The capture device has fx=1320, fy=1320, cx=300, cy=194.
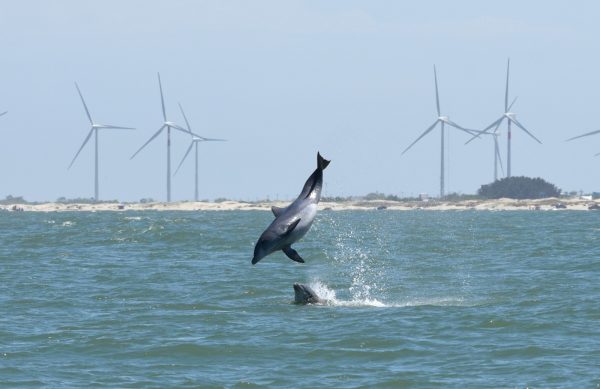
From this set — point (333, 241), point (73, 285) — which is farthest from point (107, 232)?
point (73, 285)

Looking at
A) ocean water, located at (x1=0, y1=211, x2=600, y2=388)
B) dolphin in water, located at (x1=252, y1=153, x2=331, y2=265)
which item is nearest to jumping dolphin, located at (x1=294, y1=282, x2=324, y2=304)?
ocean water, located at (x1=0, y1=211, x2=600, y2=388)

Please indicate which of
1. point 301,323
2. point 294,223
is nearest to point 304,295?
point 301,323

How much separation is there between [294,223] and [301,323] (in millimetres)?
9586

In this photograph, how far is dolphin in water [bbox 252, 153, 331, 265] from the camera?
1003 inches

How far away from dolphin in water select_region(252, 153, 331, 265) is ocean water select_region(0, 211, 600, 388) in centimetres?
279

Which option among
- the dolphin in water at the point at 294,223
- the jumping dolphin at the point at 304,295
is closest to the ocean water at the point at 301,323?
the jumping dolphin at the point at 304,295

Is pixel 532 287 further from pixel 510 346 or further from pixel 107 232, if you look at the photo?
pixel 107 232

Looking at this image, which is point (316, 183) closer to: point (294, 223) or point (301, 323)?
point (294, 223)

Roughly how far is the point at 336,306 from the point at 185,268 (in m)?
18.9

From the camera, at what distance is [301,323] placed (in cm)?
3475

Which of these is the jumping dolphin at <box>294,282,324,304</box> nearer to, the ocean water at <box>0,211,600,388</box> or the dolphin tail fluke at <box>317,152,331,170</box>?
the ocean water at <box>0,211,600,388</box>

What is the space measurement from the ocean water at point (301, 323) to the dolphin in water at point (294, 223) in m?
2.79

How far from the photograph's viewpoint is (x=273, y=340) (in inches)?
1245

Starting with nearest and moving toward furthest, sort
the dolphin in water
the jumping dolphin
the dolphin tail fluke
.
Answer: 1. the dolphin in water
2. the dolphin tail fluke
3. the jumping dolphin
